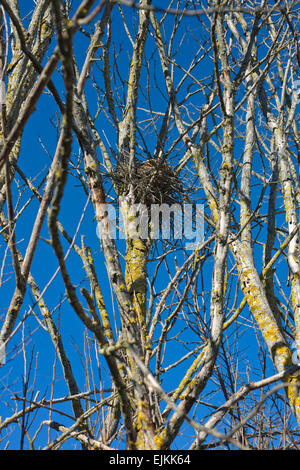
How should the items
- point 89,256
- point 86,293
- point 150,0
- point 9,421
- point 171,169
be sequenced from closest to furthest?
point 86,293
point 89,256
point 9,421
point 150,0
point 171,169

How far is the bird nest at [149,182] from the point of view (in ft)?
11.8

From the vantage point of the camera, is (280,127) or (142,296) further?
(280,127)

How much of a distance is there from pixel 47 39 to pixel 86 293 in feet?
6.64

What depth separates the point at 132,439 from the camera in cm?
176

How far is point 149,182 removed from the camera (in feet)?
11.5

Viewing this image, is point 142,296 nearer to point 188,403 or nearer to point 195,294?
point 195,294

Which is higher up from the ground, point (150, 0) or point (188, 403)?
point (150, 0)

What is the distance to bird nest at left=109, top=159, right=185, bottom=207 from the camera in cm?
361

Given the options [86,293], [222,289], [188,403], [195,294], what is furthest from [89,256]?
[195,294]

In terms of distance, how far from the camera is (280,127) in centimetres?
331

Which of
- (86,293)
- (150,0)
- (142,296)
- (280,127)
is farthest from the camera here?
(150,0)
